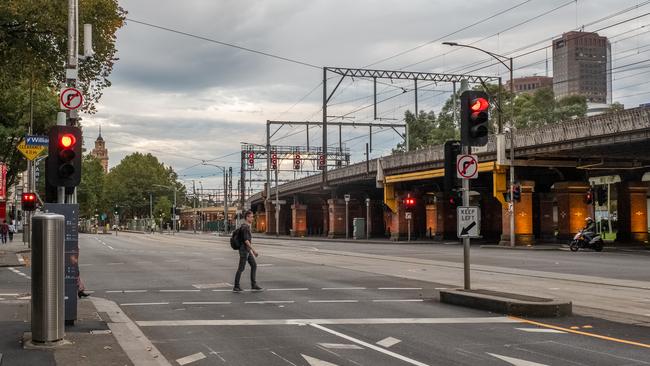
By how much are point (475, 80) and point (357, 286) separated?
4500 centimetres

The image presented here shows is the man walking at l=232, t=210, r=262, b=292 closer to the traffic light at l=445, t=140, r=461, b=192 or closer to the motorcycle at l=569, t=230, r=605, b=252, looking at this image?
the traffic light at l=445, t=140, r=461, b=192

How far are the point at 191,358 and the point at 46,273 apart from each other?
197 centimetres

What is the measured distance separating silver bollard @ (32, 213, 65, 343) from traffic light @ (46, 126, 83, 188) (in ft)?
5.53

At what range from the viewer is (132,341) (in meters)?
9.19

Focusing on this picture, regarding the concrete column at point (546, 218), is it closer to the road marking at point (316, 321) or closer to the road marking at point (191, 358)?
the road marking at point (316, 321)

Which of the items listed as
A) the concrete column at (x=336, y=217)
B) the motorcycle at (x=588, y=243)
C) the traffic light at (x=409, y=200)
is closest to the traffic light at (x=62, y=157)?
the motorcycle at (x=588, y=243)

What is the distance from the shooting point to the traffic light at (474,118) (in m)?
13.6

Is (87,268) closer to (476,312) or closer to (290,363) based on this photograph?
(476,312)

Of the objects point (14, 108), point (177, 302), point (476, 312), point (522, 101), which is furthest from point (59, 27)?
point (522, 101)

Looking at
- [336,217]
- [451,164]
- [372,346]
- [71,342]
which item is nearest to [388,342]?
[372,346]

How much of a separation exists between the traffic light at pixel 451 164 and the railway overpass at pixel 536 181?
450 inches

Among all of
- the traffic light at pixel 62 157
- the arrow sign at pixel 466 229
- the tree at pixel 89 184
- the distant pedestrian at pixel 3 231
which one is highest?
the tree at pixel 89 184

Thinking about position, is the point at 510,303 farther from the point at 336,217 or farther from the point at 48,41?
the point at 336,217

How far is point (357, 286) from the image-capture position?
1727 cm
